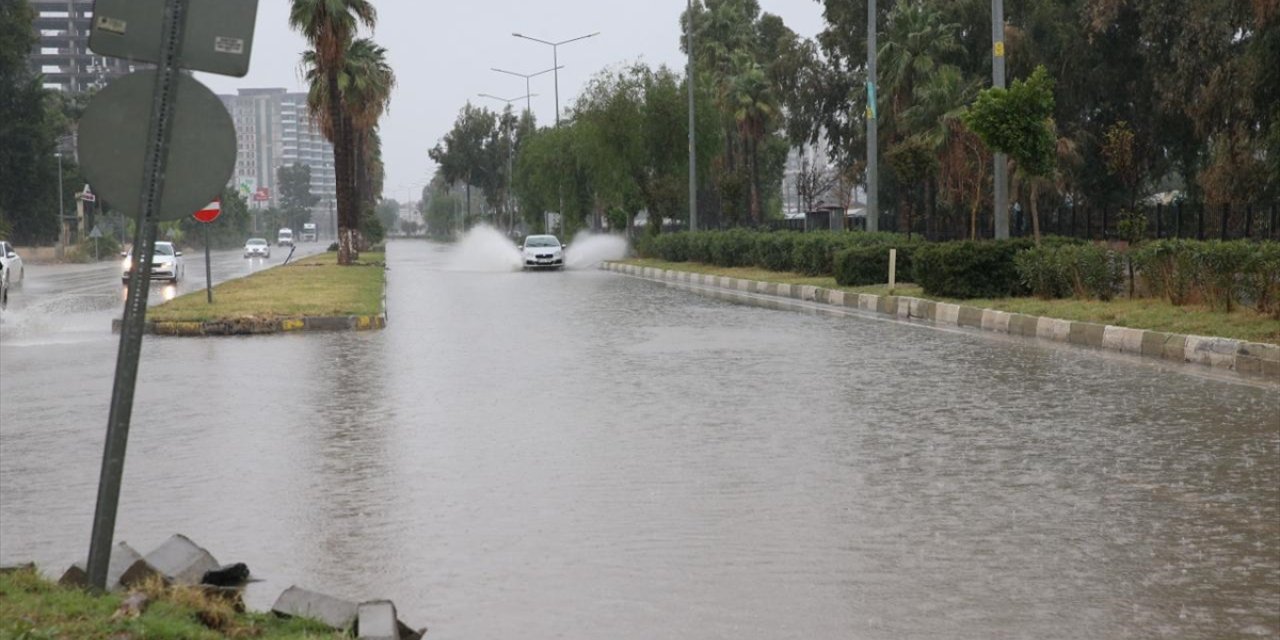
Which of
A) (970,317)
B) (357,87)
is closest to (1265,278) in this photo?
(970,317)

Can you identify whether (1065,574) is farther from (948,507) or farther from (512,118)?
(512,118)

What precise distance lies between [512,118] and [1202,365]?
4437 inches

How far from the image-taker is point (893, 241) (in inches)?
1403

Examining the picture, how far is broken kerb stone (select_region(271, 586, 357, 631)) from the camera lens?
5.58 metres

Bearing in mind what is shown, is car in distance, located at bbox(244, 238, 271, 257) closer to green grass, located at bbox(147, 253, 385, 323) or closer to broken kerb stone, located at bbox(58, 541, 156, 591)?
green grass, located at bbox(147, 253, 385, 323)

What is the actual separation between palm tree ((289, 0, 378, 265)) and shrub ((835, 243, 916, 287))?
19436mm

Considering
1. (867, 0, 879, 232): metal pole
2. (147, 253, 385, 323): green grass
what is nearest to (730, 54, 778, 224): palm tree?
(147, 253, 385, 323): green grass

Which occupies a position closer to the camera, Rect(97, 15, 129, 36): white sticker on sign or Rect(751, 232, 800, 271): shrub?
Rect(97, 15, 129, 36): white sticker on sign

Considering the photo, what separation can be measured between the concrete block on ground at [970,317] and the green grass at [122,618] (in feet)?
61.1

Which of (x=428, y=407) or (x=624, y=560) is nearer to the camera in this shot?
(x=624, y=560)

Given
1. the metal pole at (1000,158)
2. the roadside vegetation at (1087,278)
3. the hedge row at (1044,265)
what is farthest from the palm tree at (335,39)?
the metal pole at (1000,158)

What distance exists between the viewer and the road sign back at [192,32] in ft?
18.3

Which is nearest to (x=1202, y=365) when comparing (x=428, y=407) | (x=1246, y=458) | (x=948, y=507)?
(x=1246, y=458)

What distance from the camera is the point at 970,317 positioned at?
23891mm
